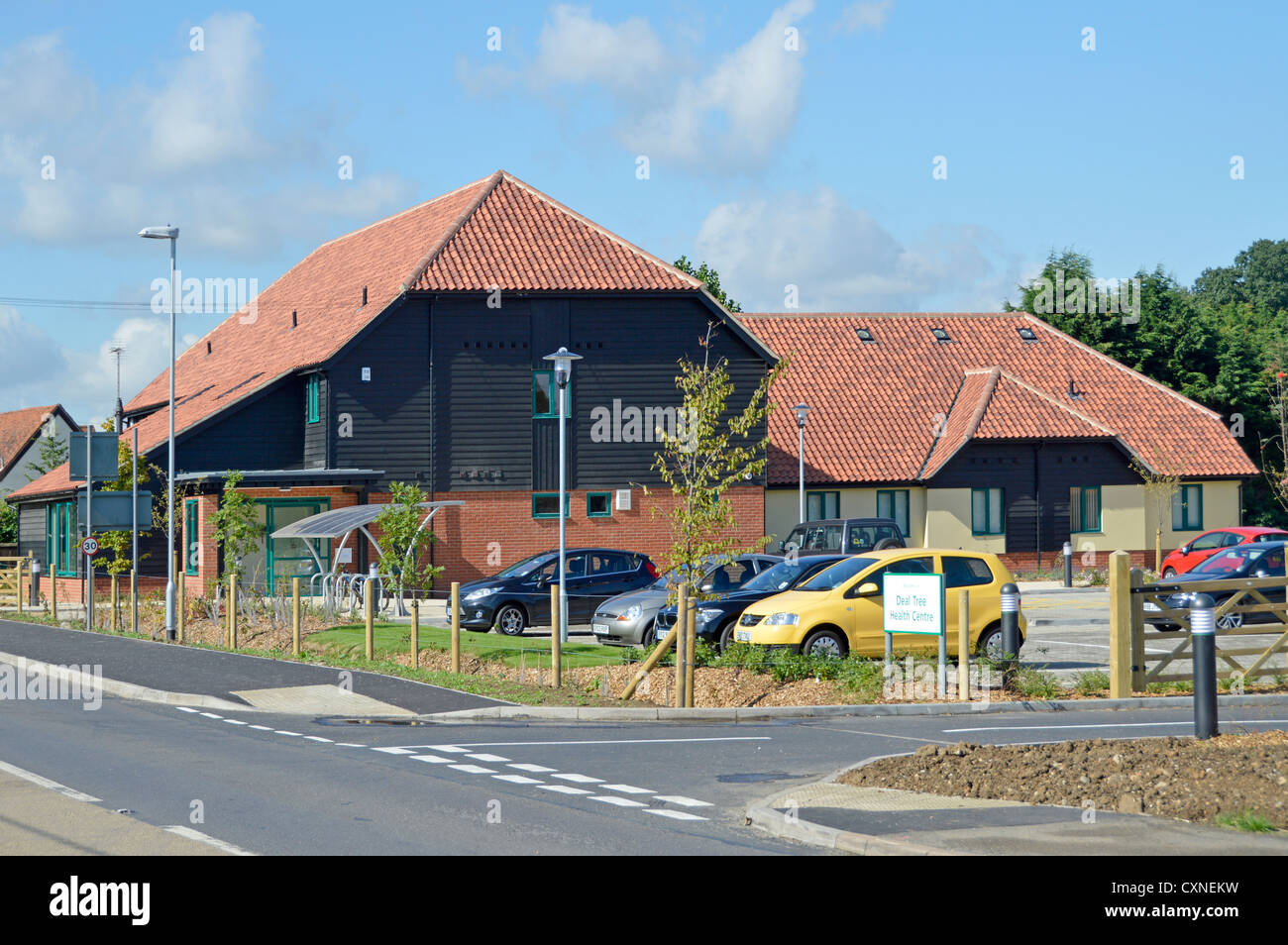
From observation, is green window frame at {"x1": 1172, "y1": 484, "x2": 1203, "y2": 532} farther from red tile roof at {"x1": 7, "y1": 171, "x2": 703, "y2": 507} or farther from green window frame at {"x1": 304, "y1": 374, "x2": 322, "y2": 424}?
green window frame at {"x1": 304, "y1": 374, "x2": 322, "y2": 424}

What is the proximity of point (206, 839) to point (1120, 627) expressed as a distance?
1218 centimetres

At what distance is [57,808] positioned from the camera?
1097cm

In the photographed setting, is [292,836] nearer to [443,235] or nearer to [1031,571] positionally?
[443,235]

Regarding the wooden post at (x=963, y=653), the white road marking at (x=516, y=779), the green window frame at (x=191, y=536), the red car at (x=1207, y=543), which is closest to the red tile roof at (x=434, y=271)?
the green window frame at (x=191, y=536)

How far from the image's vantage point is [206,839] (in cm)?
966

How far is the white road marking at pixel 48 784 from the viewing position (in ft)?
37.8

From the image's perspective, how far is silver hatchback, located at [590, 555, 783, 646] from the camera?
22.9 metres

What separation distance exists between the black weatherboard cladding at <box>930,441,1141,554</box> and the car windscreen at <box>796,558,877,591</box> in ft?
85.9

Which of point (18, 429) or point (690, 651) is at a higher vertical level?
point (18, 429)

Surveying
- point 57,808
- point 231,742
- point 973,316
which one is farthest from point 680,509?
point 973,316

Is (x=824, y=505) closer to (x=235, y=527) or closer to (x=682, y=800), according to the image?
(x=235, y=527)

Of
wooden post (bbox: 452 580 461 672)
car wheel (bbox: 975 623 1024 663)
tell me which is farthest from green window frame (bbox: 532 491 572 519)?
car wheel (bbox: 975 623 1024 663)

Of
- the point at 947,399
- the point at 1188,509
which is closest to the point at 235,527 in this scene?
the point at 947,399

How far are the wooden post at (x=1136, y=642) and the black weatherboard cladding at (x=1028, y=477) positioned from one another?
1088 inches
